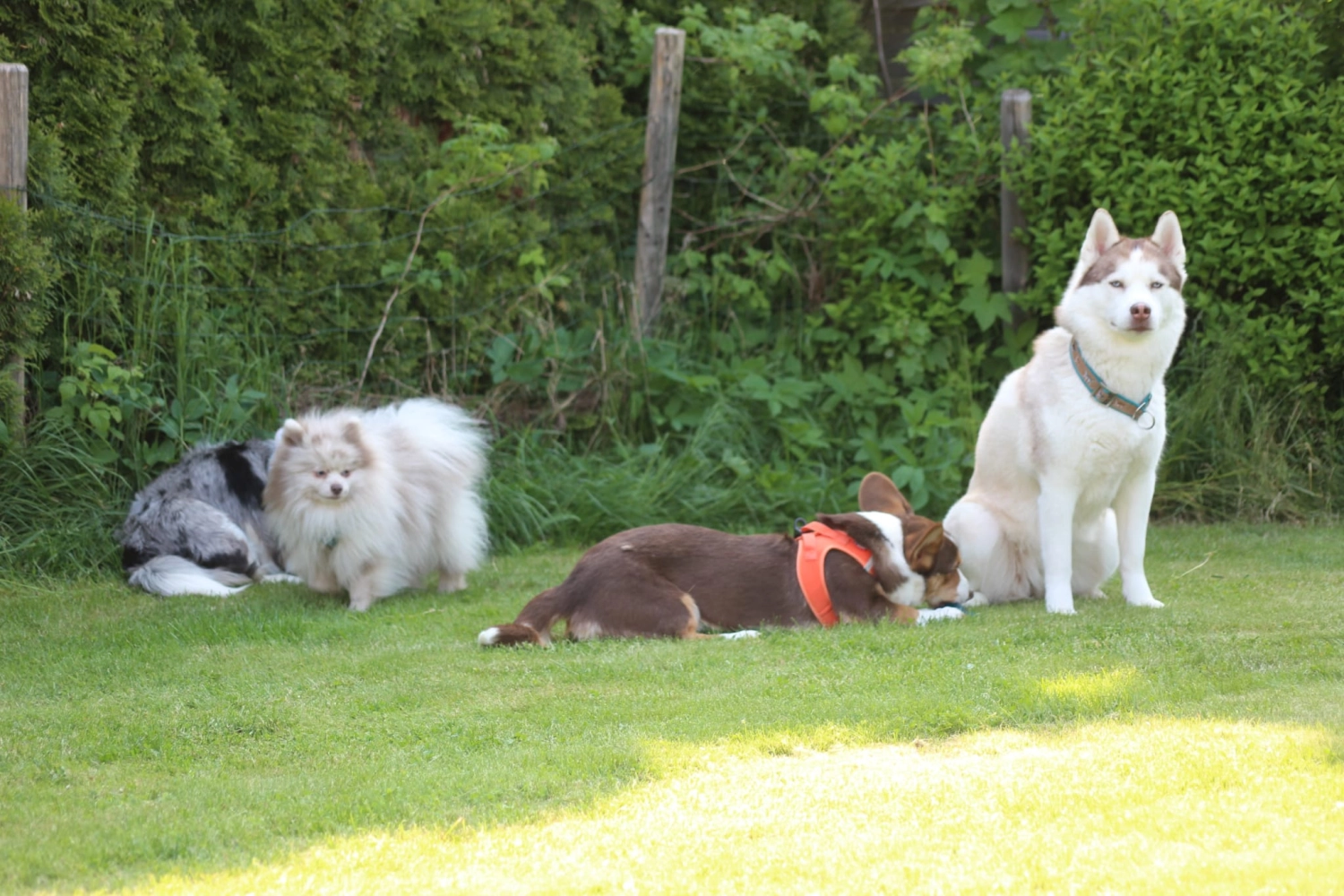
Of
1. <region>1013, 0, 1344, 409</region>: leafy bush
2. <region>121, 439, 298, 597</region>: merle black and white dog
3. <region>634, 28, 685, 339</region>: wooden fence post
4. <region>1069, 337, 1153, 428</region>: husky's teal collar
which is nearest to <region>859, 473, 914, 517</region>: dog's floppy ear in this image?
<region>1069, 337, 1153, 428</region>: husky's teal collar

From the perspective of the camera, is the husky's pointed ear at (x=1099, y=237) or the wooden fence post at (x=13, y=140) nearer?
the husky's pointed ear at (x=1099, y=237)

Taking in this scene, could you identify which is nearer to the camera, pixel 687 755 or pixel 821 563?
pixel 687 755

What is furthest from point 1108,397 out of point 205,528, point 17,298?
point 17,298

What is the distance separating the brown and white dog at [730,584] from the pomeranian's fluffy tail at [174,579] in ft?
6.53

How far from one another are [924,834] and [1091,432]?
9.77 feet

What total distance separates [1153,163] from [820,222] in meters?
2.37

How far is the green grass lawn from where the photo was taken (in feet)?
9.41

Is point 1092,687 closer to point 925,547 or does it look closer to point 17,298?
point 925,547

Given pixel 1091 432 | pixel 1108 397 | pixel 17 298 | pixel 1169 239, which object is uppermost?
pixel 1169 239

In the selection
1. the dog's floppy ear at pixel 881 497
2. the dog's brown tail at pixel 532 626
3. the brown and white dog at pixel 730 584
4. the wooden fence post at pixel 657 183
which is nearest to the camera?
the dog's brown tail at pixel 532 626

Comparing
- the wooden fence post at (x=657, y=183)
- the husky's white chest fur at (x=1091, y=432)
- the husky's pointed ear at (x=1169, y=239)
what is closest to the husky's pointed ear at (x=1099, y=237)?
the husky's white chest fur at (x=1091, y=432)

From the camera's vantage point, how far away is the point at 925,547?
5633mm

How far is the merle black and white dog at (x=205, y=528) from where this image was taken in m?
6.64

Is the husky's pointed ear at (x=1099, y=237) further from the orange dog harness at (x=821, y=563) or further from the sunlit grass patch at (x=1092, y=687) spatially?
the sunlit grass patch at (x=1092, y=687)
